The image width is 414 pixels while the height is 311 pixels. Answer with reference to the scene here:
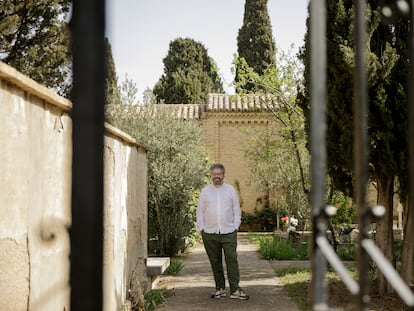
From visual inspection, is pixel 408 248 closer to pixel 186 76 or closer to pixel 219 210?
pixel 219 210

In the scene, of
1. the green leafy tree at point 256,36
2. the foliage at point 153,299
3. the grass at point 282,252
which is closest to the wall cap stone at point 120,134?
the foliage at point 153,299

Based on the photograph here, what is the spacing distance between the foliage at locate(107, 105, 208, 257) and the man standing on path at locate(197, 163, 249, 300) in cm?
554

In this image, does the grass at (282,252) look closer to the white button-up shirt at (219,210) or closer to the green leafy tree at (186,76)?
the white button-up shirt at (219,210)

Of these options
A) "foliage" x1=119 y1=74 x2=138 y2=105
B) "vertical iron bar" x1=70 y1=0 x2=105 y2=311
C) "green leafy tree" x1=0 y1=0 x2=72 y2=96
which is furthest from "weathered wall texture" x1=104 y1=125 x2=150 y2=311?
"green leafy tree" x1=0 y1=0 x2=72 y2=96

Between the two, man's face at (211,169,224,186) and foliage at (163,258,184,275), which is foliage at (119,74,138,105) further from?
man's face at (211,169,224,186)

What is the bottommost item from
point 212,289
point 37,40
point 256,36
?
point 212,289

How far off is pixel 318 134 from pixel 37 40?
1824cm

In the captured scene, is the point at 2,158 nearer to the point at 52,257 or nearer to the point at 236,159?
the point at 52,257

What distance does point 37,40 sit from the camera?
1861 centimetres

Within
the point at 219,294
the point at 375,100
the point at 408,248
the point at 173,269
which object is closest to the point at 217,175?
the point at 219,294

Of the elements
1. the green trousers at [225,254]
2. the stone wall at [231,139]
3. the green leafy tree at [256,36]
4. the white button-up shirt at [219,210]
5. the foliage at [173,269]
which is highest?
the green leafy tree at [256,36]

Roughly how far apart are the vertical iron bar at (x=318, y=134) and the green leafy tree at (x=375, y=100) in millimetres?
5545

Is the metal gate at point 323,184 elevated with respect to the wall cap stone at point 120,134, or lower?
lower

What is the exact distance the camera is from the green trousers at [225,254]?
7316mm
